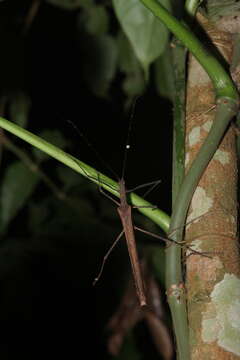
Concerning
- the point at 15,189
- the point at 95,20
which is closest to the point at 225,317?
the point at 15,189

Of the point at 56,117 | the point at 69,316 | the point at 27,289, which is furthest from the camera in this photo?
A: the point at 56,117

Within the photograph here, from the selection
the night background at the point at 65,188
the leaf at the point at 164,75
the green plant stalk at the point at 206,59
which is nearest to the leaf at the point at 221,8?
the green plant stalk at the point at 206,59

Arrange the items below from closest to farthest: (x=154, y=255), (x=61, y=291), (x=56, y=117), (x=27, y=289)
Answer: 1. (x=27, y=289)
2. (x=154, y=255)
3. (x=61, y=291)
4. (x=56, y=117)

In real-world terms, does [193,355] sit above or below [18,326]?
below

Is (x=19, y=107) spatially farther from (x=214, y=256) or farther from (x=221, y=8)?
(x=214, y=256)

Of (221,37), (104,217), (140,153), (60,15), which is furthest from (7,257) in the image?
(221,37)

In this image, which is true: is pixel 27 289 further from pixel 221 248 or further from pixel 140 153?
pixel 221 248
